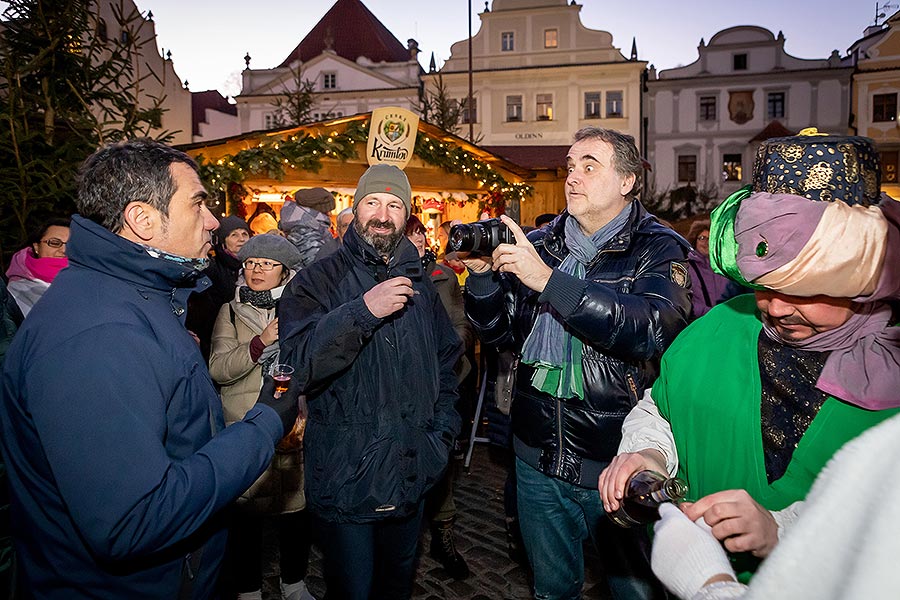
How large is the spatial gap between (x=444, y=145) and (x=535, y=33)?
75.4ft

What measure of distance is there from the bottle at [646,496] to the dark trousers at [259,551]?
2344 millimetres

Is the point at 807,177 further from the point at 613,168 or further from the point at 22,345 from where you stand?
the point at 22,345

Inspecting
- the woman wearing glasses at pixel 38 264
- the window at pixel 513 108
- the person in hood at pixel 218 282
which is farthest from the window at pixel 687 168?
the woman wearing glasses at pixel 38 264

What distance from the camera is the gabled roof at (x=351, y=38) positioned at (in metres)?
33.0

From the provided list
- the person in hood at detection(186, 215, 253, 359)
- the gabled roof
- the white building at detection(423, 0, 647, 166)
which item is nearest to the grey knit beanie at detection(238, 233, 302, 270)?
the person in hood at detection(186, 215, 253, 359)

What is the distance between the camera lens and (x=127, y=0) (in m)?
20.0

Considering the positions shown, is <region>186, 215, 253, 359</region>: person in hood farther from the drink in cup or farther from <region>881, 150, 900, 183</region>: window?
<region>881, 150, 900, 183</region>: window

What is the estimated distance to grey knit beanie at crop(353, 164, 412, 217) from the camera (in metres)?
2.72

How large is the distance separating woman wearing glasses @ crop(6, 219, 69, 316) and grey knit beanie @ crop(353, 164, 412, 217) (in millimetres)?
2101

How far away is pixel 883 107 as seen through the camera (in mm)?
28109

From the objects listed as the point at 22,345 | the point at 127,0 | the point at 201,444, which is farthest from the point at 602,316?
the point at 127,0

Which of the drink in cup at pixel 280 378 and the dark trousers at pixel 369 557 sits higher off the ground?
the drink in cup at pixel 280 378

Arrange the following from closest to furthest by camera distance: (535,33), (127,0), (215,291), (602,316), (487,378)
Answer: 1. (602,316)
2. (215,291)
3. (487,378)
4. (127,0)
5. (535,33)

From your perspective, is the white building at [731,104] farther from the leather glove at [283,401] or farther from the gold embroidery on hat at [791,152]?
the leather glove at [283,401]
